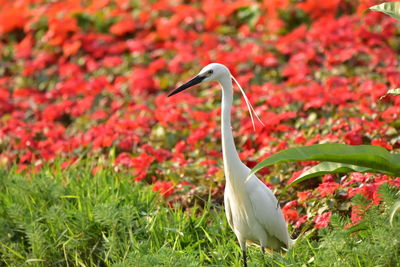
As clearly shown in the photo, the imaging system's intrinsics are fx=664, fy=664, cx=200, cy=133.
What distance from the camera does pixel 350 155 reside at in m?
2.78

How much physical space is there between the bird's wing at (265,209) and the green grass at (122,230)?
5.4 inches

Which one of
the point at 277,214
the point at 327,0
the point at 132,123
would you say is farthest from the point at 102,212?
the point at 327,0

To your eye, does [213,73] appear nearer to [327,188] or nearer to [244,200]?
[244,200]

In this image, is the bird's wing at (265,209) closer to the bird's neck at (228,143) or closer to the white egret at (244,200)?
the white egret at (244,200)

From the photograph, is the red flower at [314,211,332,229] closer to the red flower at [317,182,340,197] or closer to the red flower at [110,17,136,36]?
the red flower at [317,182,340,197]

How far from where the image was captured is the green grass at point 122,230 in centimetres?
296

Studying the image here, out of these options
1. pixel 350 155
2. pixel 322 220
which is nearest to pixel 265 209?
pixel 322 220

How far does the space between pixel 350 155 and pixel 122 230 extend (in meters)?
1.38

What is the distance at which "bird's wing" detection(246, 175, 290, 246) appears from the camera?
10.9ft

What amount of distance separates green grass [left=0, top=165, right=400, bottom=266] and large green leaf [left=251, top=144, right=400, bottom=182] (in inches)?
7.9

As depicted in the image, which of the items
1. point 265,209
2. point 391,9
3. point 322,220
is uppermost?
point 391,9

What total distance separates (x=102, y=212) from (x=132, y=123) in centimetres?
174

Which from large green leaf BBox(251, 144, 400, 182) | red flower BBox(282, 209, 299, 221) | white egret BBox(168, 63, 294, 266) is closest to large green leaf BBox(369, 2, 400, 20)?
large green leaf BBox(251, 144, 400, 182)

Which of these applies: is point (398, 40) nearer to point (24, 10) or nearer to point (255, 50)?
point (255, 50)
